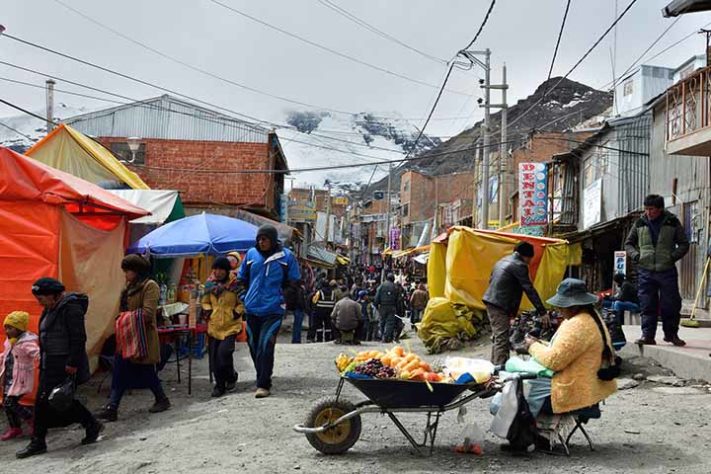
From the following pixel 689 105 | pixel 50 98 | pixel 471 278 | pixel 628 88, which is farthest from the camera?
pixel 628 88

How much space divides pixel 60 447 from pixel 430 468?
3.70 meters

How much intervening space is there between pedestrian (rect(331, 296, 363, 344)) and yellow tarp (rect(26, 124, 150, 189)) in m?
5.04

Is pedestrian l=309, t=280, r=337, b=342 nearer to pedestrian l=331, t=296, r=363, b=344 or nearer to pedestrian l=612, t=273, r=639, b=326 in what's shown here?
pedestrian l=331, t=296, r=363, b=344

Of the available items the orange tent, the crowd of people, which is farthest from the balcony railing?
the orange tent

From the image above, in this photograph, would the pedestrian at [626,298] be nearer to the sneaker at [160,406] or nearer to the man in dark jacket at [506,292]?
the man in dark jacket at [506,292]

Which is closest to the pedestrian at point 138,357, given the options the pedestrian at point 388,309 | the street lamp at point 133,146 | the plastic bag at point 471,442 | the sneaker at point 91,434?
the sneaker at point 91,434

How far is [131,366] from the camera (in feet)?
24.1

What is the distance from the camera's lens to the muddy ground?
4.99m

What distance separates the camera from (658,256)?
25.8ft

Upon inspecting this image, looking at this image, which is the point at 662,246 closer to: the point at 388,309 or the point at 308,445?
the point at 308,445

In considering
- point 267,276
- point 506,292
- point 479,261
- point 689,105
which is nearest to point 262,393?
point 267,276

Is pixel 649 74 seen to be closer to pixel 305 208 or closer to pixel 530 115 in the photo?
pixel 305 208

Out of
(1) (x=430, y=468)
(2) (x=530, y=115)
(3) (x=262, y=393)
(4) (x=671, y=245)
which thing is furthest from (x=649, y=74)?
(2) (x=530, y=115)

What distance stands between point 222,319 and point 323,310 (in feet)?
33.6
